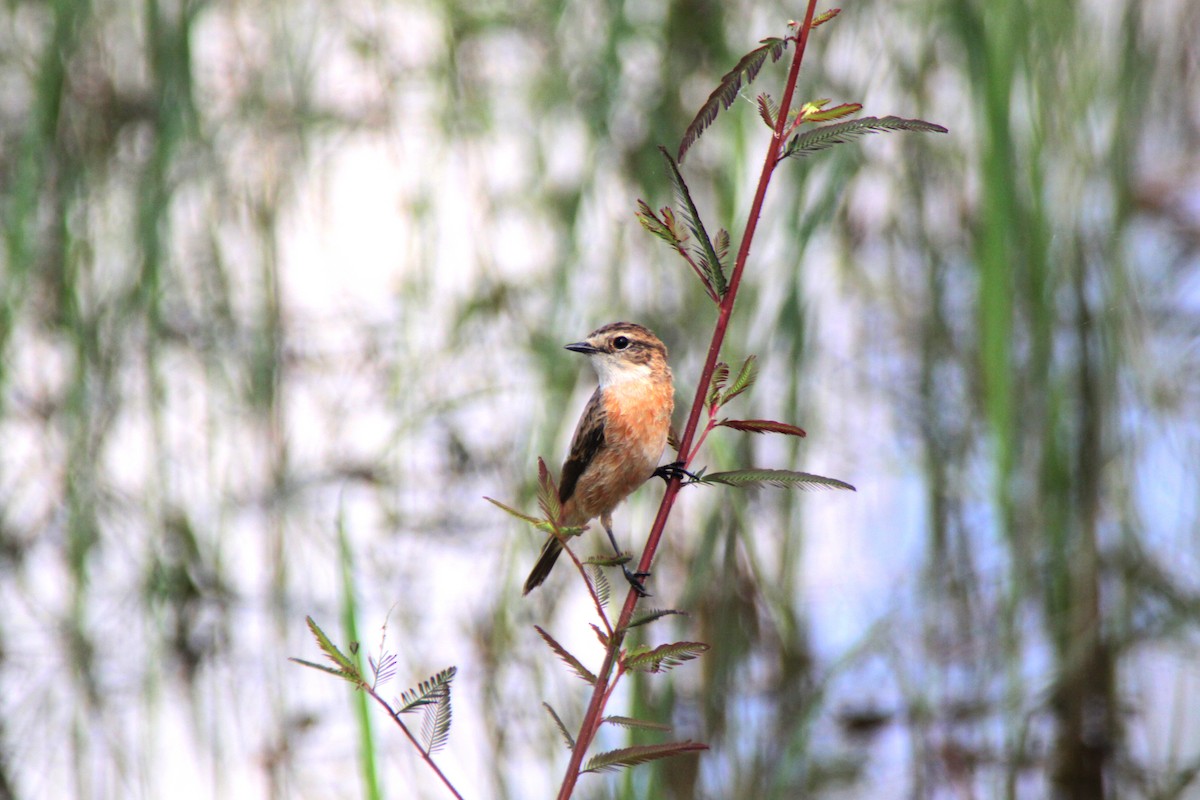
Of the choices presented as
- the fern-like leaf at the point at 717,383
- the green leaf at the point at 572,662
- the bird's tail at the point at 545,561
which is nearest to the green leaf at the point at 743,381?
the fern-like leaf at the point at 717,383

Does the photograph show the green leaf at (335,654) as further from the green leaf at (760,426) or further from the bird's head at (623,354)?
the bird's head at (623,354)

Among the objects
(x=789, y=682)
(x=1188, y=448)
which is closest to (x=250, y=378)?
(x=789, y=682)

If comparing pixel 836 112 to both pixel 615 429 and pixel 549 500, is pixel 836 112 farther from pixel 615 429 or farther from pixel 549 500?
pixel 615 429

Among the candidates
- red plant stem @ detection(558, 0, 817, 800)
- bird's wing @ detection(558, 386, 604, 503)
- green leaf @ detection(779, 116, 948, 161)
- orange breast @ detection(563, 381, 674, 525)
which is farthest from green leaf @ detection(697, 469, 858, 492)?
bird's wing @ detection(558, 386, 604, 503)

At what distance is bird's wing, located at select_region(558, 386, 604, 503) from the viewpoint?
2184 mm

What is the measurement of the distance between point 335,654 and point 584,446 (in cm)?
122

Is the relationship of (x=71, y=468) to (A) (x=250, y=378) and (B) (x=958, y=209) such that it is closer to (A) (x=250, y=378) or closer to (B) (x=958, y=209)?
(A) (x=250, y=378)

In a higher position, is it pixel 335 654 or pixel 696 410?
pixel 696 410

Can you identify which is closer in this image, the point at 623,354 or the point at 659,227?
Result: the point at 659,227

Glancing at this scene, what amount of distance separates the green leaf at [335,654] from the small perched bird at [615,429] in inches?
37.9

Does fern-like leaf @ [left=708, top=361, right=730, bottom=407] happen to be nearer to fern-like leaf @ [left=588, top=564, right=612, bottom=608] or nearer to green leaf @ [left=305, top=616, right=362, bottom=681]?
fern-like leaf @ [left=588, top=564, right=612, bottom=608]

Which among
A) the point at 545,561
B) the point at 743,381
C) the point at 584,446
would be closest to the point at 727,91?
the point at 743,381

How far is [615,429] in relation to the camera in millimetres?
2096

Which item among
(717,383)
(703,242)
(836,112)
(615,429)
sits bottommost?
(615,429)
